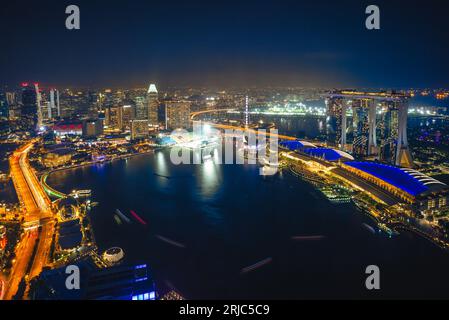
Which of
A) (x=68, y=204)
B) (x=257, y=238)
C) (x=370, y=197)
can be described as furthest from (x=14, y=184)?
(x=370, y=197)

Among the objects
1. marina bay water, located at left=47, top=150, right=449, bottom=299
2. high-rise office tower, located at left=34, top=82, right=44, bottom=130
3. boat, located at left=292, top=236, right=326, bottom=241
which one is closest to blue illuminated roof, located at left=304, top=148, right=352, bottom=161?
marina bay water, located at left=47, top=150, right=449, bottom=299

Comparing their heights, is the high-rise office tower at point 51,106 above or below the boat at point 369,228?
above

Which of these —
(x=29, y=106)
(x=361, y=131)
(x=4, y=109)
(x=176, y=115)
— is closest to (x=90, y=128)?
(x=176, y=115)

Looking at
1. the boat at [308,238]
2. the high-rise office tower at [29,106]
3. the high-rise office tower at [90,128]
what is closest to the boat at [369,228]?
the boat at [308,238]

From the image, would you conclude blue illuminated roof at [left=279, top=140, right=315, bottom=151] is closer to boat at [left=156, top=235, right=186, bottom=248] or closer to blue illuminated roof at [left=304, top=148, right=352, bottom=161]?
blue illuminated roof at [left=304, top=148, right=352, bottom=161]

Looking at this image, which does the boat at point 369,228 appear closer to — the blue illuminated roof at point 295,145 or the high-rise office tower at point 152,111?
the blue illuminated roof at point 295,145
